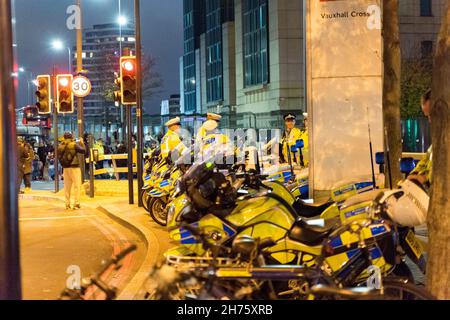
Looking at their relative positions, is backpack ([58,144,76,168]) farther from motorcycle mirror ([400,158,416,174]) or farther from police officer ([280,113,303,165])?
motorcycle mirror ([400,158,416,174])

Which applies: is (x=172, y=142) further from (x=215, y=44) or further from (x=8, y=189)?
(x=215, y=44)

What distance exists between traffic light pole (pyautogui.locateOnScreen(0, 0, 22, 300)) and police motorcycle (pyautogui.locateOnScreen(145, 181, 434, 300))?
30.2 inches

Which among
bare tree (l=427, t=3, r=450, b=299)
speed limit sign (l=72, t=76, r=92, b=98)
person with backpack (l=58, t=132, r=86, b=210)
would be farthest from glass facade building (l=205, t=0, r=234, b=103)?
bare tree (l=427, t=3, r=450, b=299)

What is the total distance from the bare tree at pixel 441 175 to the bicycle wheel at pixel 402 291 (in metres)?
0.66

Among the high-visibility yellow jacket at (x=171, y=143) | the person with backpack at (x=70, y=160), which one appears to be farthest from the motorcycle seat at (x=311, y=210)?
the person with backpack at (x=70, y=160)

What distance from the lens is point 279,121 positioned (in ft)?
122

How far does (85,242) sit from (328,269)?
6.54 m

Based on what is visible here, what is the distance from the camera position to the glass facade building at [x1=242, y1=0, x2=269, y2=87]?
50.7 metres

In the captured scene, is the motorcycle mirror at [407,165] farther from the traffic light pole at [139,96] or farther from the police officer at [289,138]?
the traffic light pole at [139,96]

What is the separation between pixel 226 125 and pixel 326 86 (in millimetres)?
30423

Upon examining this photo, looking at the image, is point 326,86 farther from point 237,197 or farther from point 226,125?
point 226,125

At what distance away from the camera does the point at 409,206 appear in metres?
5.42

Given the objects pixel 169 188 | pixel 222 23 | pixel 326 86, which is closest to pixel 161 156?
pixel 169 188

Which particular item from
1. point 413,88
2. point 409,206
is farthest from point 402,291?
point 413,88
